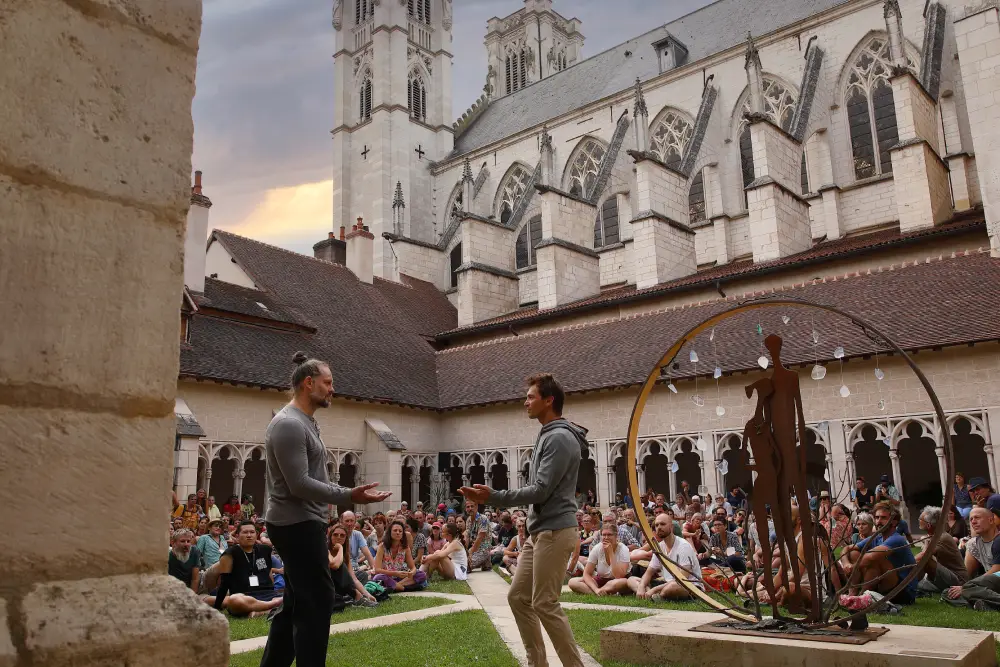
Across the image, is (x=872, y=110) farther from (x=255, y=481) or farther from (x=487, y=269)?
(x=255, y=481)

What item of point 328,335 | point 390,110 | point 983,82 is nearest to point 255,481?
point 328,335

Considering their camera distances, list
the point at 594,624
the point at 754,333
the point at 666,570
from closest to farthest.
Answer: the point at 594,624
the point at 666,570
the point at 754,333

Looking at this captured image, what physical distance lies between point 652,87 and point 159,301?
99.7 feet

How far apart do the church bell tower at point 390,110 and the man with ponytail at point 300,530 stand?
30683 millimetres

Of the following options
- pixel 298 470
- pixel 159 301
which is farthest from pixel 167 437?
pixel 298 470

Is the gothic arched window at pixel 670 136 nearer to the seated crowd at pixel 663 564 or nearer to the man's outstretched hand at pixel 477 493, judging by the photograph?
the seated crowd at pixel 663 564

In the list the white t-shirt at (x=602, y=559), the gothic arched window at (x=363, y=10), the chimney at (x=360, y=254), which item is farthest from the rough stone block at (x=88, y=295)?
the gothic arched window at (x=363, y=10)

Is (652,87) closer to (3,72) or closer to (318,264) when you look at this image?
(318,264)

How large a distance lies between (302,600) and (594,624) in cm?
383

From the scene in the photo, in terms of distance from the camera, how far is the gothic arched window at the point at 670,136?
29.2 meters

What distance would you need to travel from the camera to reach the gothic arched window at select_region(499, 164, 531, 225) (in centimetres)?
3409

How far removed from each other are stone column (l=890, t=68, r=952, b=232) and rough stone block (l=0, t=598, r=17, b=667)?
21.2 meters

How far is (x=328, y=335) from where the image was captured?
20.9 meters

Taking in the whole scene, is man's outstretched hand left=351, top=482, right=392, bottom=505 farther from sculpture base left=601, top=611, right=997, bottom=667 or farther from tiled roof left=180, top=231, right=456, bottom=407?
tiled roof left=180, top=231, right=456, bottom=407
